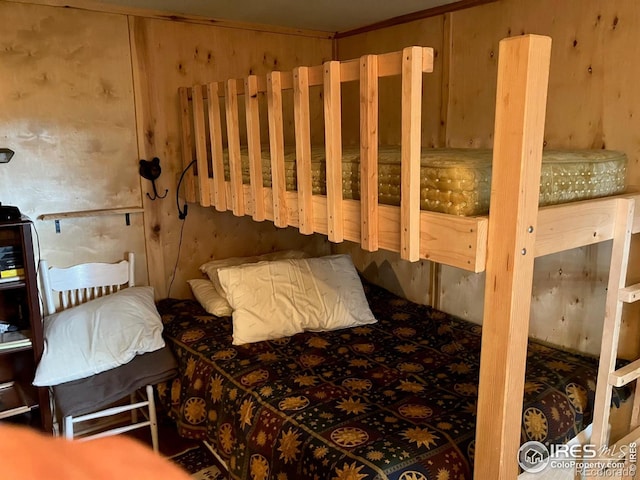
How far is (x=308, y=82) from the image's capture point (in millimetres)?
1789

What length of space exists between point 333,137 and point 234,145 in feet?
2.59

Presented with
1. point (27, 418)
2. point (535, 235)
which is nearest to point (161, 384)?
point (27, 418)

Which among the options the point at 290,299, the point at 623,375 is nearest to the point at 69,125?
the point at 290,299

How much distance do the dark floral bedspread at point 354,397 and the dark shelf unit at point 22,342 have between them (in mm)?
554

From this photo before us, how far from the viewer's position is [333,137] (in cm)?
164

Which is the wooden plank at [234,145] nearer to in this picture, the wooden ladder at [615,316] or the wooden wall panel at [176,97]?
the wooden wall panel at [176,97]

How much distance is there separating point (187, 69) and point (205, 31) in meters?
0.23

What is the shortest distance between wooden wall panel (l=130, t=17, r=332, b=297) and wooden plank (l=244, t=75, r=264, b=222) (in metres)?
0.81

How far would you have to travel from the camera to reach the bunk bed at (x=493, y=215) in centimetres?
121

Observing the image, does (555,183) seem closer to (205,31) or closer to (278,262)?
(278,262)

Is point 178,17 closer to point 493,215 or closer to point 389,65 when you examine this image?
point 389,65

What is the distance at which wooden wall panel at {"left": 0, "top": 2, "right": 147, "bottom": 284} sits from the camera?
7.79ft

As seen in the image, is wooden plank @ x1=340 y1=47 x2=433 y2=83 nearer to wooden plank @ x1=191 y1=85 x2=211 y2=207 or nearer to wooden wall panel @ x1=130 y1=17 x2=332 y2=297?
wooden plank @ x1=191 y1=85 x2=211 y2=207

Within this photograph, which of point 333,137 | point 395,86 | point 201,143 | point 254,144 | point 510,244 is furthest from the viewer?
point 395,86
